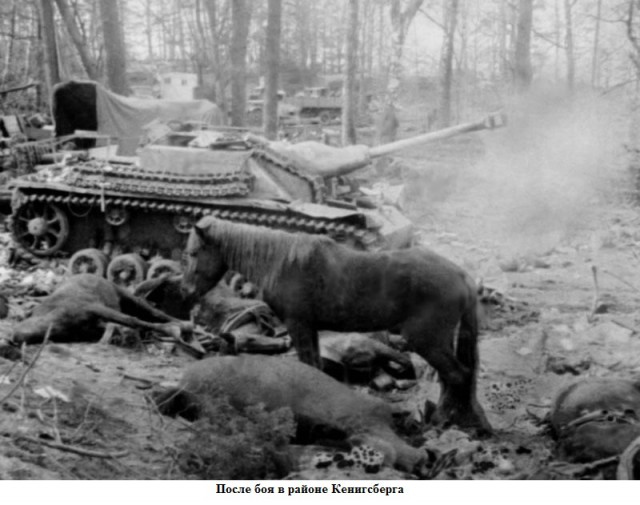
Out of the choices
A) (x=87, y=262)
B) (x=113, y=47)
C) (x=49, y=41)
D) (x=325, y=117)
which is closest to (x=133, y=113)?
(x=113, y=47)

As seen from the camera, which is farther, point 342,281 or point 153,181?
point 153,181

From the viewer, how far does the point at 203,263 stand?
7.24m

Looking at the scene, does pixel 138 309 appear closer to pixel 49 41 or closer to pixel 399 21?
pixel 399 21

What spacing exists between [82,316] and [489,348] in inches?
168

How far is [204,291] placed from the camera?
24.0 ft

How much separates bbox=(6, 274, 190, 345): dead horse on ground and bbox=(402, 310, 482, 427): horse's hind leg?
8.83 ft

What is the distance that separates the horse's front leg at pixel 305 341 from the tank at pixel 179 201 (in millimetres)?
3288

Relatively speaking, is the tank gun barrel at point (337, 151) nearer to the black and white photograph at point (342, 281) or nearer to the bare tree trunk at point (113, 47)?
the black and white photograph at point (342, 281)

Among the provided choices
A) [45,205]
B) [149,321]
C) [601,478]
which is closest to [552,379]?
[601,478]

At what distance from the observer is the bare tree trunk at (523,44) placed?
55.2ft

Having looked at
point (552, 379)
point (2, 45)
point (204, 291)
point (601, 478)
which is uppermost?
point (2, 45)

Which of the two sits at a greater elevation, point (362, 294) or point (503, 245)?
point (362, 294)

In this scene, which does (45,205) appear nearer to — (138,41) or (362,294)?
(362,294)
